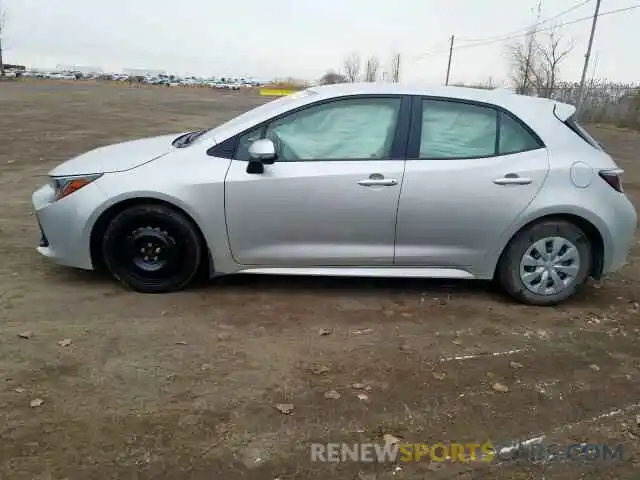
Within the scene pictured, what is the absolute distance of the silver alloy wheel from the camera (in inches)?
173

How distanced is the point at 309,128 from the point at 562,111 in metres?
2.03

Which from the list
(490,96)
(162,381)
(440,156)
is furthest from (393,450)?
(490,96)

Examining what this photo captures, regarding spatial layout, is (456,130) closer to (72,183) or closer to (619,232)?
(619,232)

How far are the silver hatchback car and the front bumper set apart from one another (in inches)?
0.4

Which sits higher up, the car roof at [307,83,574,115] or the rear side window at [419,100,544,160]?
the car roof at [307,83,574,115]

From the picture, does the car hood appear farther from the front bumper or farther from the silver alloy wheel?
the silver alloy wheel

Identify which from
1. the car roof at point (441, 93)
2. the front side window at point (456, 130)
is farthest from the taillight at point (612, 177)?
the front side window at point (456, 130)

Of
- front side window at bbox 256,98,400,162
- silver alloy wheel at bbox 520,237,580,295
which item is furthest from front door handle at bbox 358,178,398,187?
silver alloy wheel at bbox 520,237,580,295

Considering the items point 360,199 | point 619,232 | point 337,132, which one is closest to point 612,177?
point 619,232

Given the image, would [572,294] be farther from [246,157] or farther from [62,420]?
[62,420]

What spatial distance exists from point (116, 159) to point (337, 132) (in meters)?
1.70

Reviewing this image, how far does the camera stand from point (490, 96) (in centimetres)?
450

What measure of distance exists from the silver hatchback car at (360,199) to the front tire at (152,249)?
10mm

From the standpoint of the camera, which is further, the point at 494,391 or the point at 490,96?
the point at 490,96
